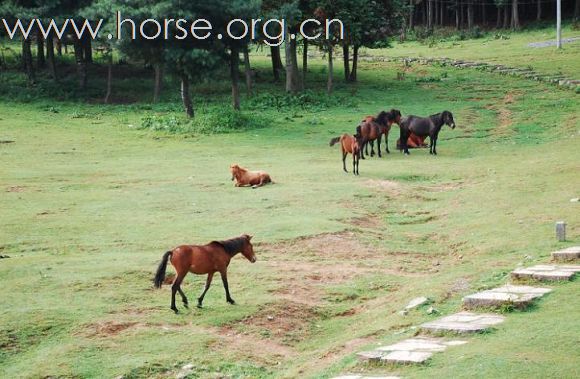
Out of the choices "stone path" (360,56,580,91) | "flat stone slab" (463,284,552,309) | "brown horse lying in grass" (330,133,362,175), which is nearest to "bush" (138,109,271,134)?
"brown horse lying in grass" (330,133,362,175)

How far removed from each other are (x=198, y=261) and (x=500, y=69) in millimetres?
40120

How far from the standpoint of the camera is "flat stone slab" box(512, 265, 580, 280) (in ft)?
43.0

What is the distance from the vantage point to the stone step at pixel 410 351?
10.2 meters

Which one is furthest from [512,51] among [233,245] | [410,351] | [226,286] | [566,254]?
[410,351]

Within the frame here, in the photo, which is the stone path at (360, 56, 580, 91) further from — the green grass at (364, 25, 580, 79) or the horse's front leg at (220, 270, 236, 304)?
the horse's front leg at (220, 270, 236, 304)

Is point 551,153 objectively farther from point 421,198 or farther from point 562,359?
point 562,359

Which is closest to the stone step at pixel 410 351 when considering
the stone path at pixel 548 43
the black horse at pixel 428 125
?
the black horse at pixel 428 125

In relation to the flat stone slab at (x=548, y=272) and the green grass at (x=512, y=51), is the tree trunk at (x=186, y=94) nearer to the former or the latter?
the green grass at (x=512, y=51)

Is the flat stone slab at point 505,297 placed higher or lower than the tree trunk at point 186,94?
lower

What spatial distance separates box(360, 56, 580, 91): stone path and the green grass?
0.68m

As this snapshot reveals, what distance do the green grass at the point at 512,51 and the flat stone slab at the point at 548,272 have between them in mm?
33111

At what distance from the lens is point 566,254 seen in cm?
1454

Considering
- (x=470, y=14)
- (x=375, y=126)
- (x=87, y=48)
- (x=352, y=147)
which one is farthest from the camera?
(x=470, y=14)

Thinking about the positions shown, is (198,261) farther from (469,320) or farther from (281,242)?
(281,242)
